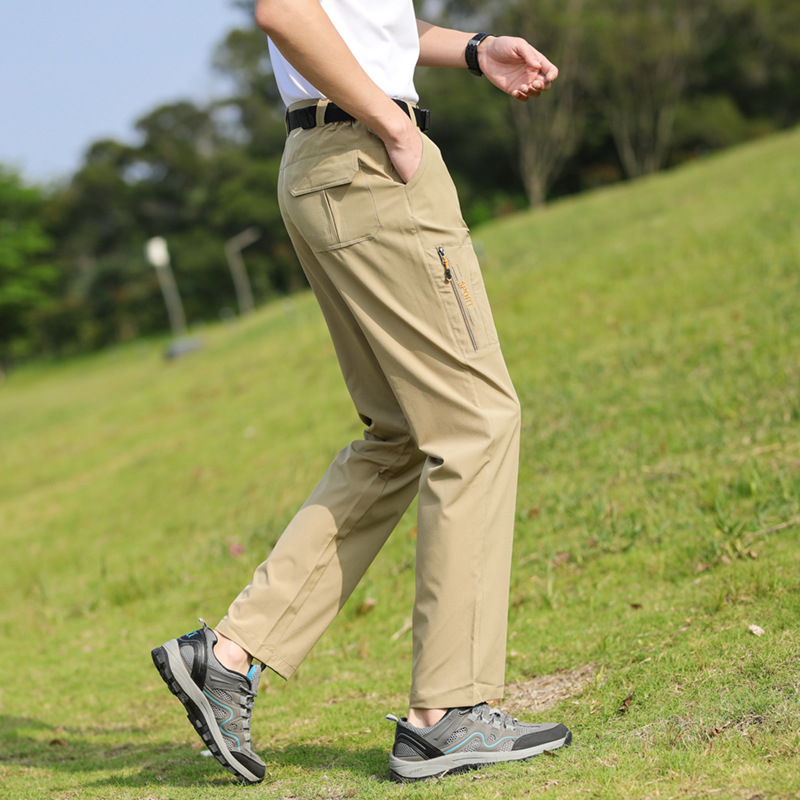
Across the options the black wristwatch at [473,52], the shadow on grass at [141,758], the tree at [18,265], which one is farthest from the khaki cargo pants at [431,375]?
the tree at [18,265]

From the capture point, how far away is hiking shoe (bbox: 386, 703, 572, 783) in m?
2.15

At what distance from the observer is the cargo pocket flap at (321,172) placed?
2.18 metres

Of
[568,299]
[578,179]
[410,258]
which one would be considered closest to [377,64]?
[410,258]

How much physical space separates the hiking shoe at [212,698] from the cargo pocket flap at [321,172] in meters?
1.15

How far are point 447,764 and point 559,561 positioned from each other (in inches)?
71.6

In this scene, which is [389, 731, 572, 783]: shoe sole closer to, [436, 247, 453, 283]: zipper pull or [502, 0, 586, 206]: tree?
[436, 247, 453, 283]: zipper pull

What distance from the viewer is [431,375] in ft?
7.37

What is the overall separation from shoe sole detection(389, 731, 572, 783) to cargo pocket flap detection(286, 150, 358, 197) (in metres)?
1.38

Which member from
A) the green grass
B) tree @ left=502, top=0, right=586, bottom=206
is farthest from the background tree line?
the green grass

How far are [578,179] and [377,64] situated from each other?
46.6 metres

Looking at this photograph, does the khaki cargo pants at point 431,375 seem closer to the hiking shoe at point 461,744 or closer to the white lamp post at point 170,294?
the hiking shoe at point 461,744

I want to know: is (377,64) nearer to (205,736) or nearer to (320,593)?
(320,593)

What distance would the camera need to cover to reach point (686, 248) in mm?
8836

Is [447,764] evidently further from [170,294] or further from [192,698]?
[170,294]
